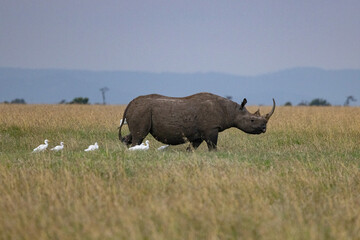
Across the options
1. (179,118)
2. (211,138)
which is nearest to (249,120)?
(211,138)

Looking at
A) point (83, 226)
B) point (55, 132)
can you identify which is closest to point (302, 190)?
point (83, 226)

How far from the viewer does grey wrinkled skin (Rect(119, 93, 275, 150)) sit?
13477 millimetres

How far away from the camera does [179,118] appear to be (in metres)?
13.5

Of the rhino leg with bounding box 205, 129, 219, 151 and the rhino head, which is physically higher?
the rhino head

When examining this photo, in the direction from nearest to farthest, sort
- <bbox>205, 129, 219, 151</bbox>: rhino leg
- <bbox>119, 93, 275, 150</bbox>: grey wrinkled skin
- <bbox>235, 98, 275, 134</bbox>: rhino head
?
<bbox>119, 93, 275, 150</bbox>: grey wrinkled skin
<bbox>205, 129, 219, 151</bbox>: rhino leg
<bbox>235, 98, 275, 134</bbox>: rhino head

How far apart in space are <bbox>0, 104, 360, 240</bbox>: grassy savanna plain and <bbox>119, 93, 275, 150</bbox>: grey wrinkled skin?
117cm

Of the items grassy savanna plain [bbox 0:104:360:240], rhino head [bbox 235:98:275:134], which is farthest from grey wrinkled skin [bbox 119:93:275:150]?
grassy savanna plain [bbox 0:104:360:240]

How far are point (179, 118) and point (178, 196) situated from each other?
5861 millimetres

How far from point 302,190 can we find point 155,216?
3.02 meters

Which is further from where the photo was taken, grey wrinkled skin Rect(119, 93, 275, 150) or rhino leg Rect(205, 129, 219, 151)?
rhino leg Rect(205, 129, 219, 151)

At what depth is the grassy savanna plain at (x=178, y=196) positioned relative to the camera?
20.2 ft

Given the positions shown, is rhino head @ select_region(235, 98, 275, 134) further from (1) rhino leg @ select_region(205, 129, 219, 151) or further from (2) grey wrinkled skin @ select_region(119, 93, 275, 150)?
(1) rhino leg @ select_region(205, 129, 219, 151)

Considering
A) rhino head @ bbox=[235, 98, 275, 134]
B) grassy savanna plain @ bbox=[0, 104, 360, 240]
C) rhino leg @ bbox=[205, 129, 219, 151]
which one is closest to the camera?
grassy savanna plain @ bbox=[0, 104, 360, 240]

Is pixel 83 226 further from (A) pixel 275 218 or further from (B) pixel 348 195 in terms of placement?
(B) pixel 348 195
